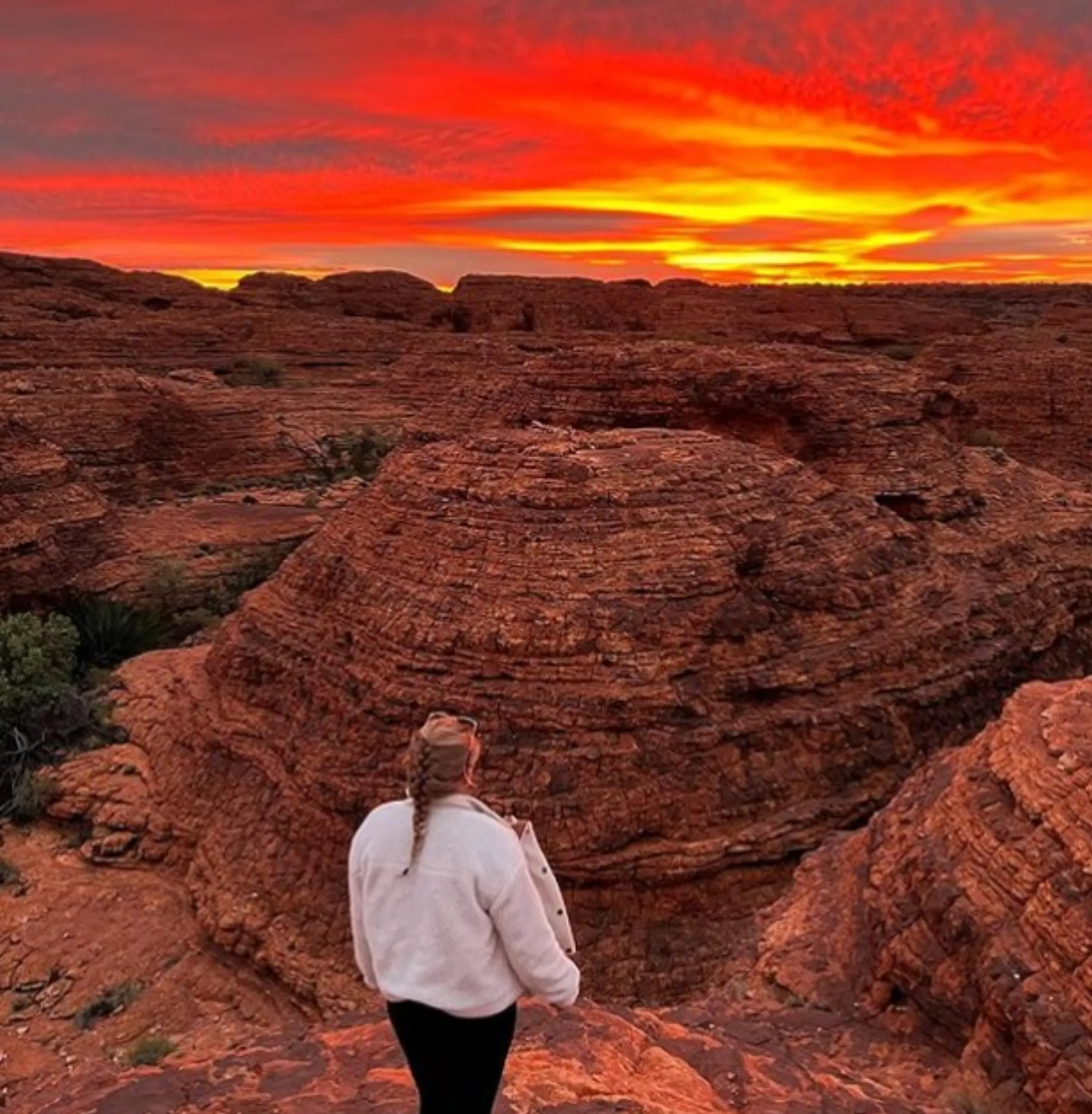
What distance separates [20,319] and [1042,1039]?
3585 centimetres

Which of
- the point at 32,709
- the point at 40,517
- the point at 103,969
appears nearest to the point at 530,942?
the point at 103,969

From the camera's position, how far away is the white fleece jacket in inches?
114

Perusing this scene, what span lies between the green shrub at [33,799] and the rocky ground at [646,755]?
203 millimetres

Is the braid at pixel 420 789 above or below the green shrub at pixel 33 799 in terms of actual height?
above

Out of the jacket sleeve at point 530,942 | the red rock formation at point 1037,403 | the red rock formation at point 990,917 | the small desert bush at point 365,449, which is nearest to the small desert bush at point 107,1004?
the red rock formation at point 990,917

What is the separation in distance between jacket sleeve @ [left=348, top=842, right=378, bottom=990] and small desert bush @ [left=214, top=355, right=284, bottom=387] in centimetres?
3245

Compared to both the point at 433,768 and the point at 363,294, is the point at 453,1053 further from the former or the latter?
the point at 363,294

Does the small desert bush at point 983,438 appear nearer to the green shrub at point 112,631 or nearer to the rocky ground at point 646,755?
the rocky ground at point 646,755

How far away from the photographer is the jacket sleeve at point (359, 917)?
3.07m

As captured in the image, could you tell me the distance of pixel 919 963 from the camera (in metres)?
6.45

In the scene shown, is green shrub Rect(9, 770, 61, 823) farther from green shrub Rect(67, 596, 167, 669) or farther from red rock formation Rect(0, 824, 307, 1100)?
green shrub Rect(67, 596, 167, 669)

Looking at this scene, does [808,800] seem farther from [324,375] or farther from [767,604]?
[324,375]

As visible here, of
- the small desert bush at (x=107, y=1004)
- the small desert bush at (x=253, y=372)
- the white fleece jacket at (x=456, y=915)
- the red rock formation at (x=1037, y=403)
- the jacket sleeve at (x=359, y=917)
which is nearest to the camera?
the white fleece jacket at (x=456, y=915)

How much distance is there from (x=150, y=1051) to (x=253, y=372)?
97.4 ft
